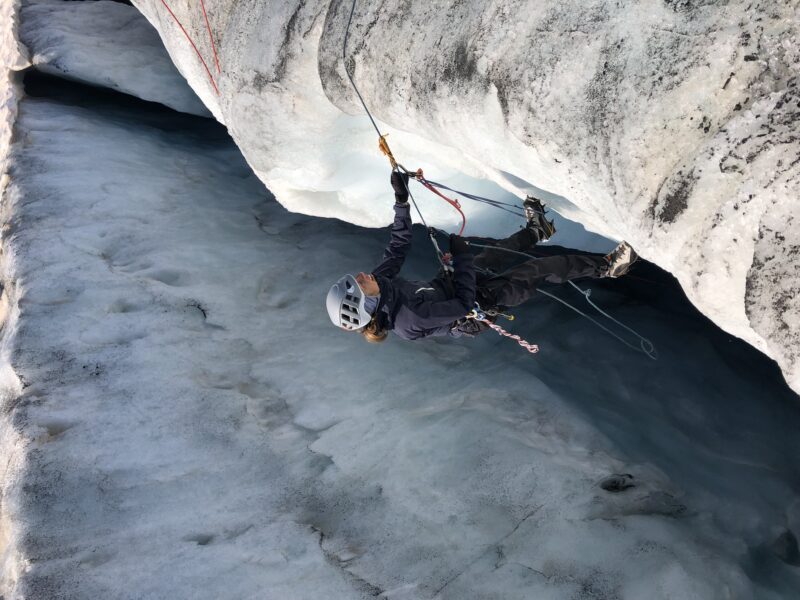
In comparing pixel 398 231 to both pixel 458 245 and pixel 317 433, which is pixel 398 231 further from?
pixel 317 433

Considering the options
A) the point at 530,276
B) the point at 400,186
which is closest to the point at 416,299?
the point at 400,186

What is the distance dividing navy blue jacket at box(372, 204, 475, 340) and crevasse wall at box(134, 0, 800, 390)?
592 millimetres

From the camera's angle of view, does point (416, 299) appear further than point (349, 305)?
Yes

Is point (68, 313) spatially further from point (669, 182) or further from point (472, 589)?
point (669, 182)

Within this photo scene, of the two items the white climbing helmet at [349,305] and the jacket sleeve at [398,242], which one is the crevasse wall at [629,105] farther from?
the white climbing helmet at [349,305]

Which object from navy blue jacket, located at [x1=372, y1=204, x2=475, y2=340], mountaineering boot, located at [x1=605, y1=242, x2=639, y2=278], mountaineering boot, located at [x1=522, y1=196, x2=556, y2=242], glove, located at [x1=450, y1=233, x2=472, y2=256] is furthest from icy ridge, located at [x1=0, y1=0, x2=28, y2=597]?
mountaineering boot, located at [x1=605, y1=242, x2=639, y2=278]

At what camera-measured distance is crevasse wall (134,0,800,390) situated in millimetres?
1771

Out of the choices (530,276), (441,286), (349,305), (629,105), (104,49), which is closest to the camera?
(629,105)

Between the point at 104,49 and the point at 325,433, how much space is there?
4.81 m

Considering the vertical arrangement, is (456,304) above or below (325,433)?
above

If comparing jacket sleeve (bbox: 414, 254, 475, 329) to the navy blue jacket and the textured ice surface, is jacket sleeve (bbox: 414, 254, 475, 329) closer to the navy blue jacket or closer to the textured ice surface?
the navy blue jacket

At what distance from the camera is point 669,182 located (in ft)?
6.58

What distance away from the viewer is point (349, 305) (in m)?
3.12

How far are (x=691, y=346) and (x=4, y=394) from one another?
453 cm
